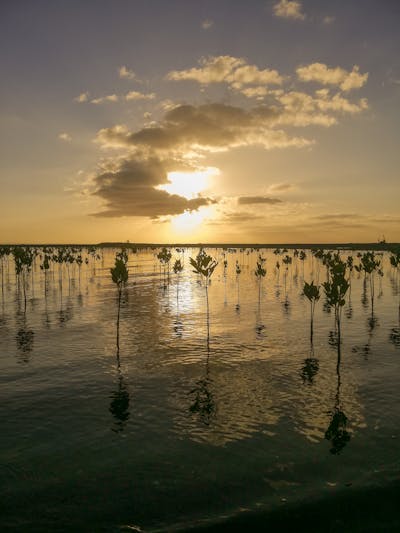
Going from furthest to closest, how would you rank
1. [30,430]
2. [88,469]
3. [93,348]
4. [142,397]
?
1. [93,348]
2. [142,397]
3. [30,430]
4. [88,469]

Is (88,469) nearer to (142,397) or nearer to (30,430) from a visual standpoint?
(30,430)

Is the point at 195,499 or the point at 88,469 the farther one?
the point at 88,469

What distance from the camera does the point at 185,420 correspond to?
16.7 metres

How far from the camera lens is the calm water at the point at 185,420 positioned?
11.6 metres

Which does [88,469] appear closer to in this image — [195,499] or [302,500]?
[195,499]

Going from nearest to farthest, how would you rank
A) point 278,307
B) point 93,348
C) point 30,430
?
point 30,430 < point 93,348 < point 278,307

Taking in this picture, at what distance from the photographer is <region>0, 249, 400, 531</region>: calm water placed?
1164 centimetres

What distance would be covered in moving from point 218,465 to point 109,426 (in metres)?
5.35

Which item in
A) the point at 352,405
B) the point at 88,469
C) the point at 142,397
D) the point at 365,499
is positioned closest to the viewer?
the point at 365,499

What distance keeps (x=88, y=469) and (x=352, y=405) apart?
12.1 meters

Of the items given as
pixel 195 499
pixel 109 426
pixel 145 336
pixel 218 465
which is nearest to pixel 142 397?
pixel 109 426

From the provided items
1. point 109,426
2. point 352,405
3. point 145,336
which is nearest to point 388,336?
point 352,405

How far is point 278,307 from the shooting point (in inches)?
1817

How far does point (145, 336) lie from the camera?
106ft
